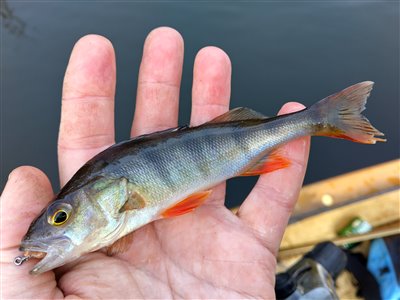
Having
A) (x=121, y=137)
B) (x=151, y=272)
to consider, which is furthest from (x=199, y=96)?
(x=121, y=137)

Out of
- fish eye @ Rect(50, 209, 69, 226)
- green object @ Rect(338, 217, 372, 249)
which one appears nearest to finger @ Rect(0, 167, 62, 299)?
fish eye @ Rect(50, 209, 69, 226)

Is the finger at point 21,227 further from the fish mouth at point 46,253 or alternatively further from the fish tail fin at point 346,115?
the fish tail fin at point 346,115

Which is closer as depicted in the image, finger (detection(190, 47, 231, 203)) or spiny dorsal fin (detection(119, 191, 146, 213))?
spiny dorsal fin (detection(119, 191, 146, 213))

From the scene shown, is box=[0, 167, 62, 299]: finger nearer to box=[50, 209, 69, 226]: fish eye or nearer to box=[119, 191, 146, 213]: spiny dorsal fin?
box=[50, 209, 69, 226]: fish eye

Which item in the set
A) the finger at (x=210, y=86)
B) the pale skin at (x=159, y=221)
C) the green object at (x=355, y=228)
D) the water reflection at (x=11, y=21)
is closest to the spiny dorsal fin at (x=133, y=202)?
the pale skin at (x=159, y=221)

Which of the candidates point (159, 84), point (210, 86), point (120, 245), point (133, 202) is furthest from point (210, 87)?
point (120, 245)

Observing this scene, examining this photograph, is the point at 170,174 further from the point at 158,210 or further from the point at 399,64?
the point at 399,64
